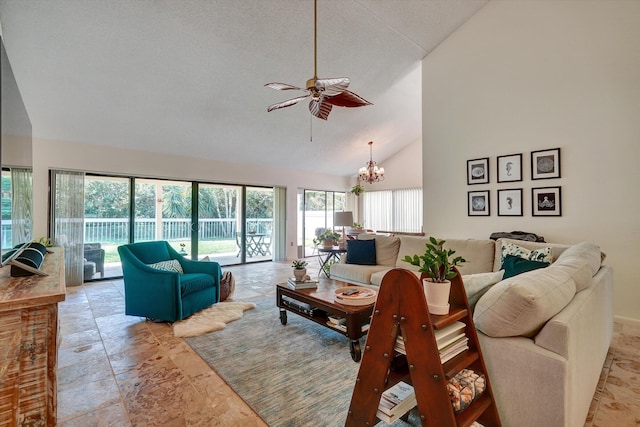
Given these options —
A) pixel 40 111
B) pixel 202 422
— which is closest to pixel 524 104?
pixel 202 422

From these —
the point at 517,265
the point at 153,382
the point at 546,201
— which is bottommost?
the point at 153,382

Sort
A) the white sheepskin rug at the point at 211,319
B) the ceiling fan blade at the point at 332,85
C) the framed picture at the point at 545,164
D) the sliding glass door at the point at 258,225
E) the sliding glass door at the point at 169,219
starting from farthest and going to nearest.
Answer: the sliding glass door at the point at 258,225
the sliding glass door at the point at 169,219
the framed picture at the point at 545,164
the white sheepskin rug at the point at 211,319
the ceiling fan blade at the point at 332,85

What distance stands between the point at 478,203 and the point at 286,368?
147 inches

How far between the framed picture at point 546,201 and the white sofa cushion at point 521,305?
3084mm

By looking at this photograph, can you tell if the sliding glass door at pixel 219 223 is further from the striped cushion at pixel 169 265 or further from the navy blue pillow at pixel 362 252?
the navy blue pillow at pixel 362 252

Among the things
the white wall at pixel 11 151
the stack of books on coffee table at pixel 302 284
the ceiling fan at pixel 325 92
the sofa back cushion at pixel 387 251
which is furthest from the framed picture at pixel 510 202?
the white wall at pixel 11 151

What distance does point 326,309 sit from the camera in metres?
2.55

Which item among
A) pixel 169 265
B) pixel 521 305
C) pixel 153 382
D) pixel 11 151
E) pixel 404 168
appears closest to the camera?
pixel 521 305

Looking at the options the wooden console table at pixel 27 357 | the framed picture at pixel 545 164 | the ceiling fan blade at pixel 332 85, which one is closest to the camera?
the wooden console table at pixel 27 357

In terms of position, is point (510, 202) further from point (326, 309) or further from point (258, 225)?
point (258, 225)

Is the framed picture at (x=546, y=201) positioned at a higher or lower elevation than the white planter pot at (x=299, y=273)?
higher

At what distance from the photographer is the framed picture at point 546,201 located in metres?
3.78

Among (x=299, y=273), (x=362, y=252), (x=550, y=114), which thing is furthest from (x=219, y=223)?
(x=550, y=114)

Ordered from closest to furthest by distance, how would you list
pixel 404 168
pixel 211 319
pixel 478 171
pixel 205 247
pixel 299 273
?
pixel 299 273 → pixel 211 319 → pixel 478 171 → pixel 205 247 → pixel 404 168
